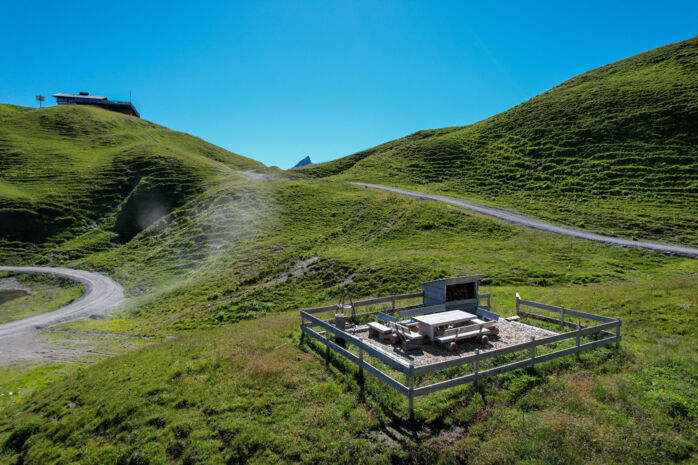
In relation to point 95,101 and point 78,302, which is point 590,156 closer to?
point 78,302

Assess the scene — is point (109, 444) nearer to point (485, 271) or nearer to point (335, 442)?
point (335, 442)

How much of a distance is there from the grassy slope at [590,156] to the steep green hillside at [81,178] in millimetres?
30873

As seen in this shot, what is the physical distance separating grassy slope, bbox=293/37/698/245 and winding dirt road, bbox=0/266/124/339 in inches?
1794

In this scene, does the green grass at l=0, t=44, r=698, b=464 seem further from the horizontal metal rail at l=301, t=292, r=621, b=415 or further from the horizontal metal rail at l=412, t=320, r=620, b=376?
the horizontal metal rail at l=412, t=320, r=620, b=376

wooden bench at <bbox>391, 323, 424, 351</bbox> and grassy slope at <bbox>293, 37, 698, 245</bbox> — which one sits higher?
grassy slope at <bbox>293, 37, 698, 245</bbox>

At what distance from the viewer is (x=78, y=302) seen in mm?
33969

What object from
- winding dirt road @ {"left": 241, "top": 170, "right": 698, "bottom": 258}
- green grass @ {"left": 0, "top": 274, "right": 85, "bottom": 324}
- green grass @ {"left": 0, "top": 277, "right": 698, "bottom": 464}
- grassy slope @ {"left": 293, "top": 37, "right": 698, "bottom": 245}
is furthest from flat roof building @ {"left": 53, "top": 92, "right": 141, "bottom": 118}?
green grass @ {"left": 0, "top": 277, "right": 698, "bottom": 464}

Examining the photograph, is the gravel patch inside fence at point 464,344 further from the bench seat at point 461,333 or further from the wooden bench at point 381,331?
the bench seat at point 461,333

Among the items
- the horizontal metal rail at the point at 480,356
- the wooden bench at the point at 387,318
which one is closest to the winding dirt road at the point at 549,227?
the horizontal metal rail at the point at 480,356

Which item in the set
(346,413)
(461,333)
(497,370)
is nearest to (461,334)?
(461,333)

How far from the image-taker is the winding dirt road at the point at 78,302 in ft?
89.4

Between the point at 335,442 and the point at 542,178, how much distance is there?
56313mm

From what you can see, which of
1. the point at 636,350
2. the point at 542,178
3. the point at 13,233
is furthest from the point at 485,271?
the point at 13,233

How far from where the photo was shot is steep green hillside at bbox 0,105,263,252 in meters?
59.4
